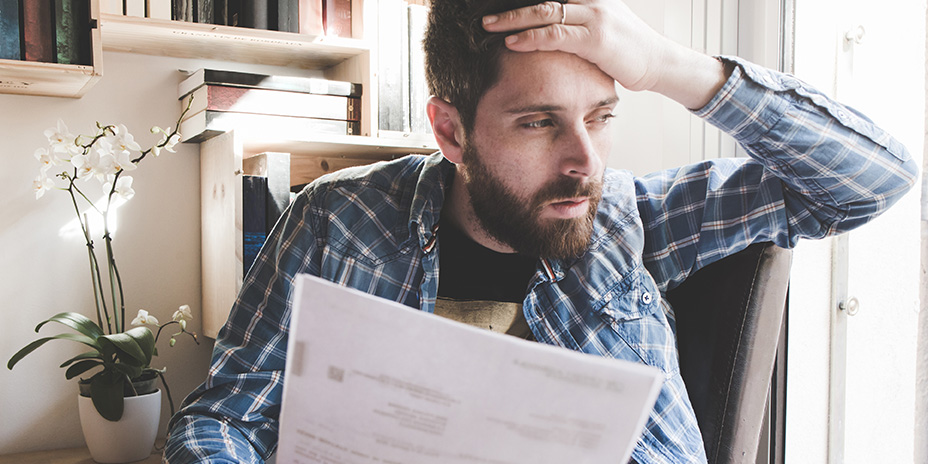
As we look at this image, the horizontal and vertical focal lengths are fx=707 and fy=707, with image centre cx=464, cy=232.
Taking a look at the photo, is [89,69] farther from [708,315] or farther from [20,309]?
[708,315]

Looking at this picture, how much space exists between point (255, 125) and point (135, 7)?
31 centimetres

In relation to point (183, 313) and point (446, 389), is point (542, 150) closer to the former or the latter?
point (446, 389)

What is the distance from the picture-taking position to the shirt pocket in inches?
34.9

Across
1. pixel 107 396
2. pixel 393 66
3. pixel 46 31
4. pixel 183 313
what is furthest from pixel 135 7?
pixel 107 396

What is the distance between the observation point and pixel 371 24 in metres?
1.55

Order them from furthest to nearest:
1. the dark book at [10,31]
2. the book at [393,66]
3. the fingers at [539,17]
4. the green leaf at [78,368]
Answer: the book at [393,66]
the green leaf at [78,368]
the dark book at [10,31]
the fingers at [539,17]

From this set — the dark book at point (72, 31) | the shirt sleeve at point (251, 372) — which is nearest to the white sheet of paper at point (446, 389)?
the shirt sleeve at point (251, 372)

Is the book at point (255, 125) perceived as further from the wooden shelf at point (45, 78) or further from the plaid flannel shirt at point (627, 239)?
the plaid flannel shirt at point (627, 239)

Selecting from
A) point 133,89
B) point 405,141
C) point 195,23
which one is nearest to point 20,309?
point 133,89

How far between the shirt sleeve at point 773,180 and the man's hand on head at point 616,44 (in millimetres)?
36

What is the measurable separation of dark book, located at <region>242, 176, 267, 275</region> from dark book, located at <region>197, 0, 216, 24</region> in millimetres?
325

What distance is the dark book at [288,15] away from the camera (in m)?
1.46

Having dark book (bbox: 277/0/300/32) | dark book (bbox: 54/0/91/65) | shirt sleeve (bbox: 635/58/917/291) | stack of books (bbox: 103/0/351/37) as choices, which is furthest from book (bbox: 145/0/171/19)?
shirt sleeve (bbox: 635/58/917/291)

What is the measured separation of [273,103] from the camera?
4.85 ft
